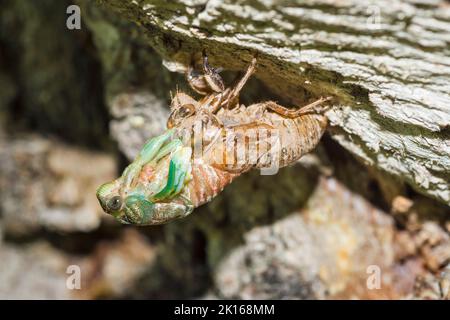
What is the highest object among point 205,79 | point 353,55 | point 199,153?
point 353,55

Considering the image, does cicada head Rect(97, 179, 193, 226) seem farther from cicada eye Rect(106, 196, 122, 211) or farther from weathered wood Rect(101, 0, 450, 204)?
weathered wood Rect(101, 0, 450, 204)

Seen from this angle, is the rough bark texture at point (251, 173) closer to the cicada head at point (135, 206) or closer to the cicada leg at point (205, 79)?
the cicada leg at point (205, 79)

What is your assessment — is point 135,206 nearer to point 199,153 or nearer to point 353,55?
point 199,153

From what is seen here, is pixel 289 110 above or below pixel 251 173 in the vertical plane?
above

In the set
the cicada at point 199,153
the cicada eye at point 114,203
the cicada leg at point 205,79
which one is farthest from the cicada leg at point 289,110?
the cicada eye at point 114,203

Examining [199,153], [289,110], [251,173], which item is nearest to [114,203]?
[199,153]

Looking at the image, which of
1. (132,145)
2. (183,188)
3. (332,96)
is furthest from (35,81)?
(332,96)

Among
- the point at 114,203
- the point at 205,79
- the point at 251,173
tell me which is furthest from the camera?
the point at 251,173
